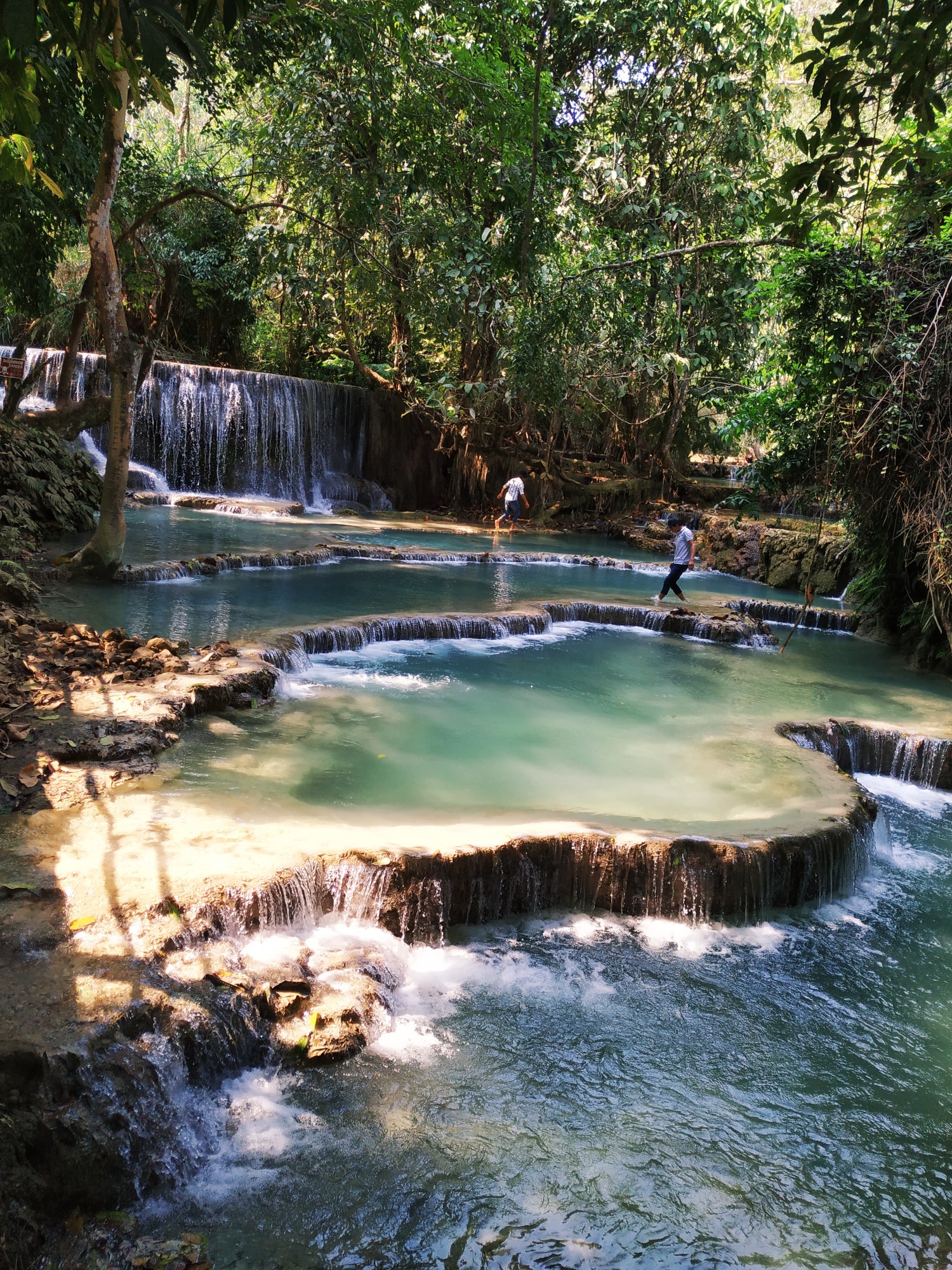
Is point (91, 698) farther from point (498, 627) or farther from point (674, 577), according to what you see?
point (674, 577)

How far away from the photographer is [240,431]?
21.4 meters

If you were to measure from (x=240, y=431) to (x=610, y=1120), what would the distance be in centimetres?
1975

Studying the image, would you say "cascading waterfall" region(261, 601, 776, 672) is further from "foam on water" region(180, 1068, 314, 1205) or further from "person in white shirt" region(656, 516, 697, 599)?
"foam on water" region(180, 1068, 314, 1205)

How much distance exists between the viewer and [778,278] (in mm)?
10383

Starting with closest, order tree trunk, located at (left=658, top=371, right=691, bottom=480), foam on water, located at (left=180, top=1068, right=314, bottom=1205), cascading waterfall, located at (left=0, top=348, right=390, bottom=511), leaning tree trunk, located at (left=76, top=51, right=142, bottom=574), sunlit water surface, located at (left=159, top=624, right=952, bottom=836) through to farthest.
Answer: foam on water, located at (left=180, top=1068, right=314, bottom=1205), sunlit water surface, located at (left=159, top=624, right=952, bottom=836), leaning tree trunk, located at (left=76, top=51, right=142, bottom=574), cascading waterfall, located at (left=0, top=348, right=390, bottom=511), tree trunk, located at (left=658, top=371, right=691, bottom=480)

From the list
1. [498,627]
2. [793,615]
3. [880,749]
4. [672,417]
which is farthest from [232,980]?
[672,417]

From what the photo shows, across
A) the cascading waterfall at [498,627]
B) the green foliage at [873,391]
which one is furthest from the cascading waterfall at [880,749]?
the cascading waterfall at [498,627]

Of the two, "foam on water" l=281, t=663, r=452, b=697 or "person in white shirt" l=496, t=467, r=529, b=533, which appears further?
"person in white shirt" l=496, t=467, r=529, b=533

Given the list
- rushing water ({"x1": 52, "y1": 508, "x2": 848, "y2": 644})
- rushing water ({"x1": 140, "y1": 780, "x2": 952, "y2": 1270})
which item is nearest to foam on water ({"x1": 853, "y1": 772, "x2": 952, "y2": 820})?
rushing water ({"x1": 140, "y1": 780, "x2": 952, "y2": 1270})

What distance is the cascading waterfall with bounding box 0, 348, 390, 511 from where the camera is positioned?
19469mm

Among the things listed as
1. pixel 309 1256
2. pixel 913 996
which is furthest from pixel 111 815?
pixel 913 996

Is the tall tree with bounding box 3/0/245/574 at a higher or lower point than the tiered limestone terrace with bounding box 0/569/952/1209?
higher

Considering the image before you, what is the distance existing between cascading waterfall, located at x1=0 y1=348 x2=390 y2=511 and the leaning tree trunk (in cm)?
888

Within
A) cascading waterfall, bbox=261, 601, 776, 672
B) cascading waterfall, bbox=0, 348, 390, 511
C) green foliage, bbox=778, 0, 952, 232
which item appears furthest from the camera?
cascading waterfall, bbox=0, 348, 390, 511
